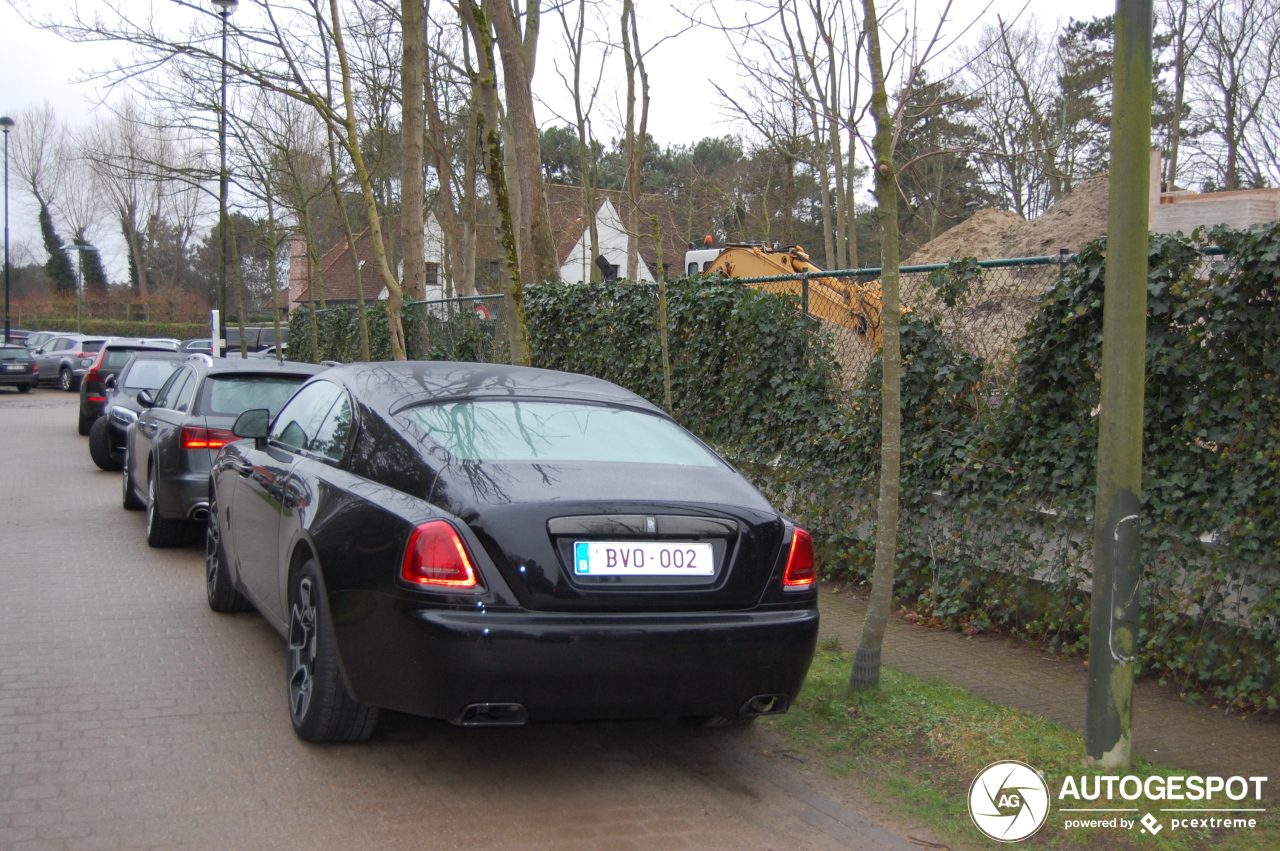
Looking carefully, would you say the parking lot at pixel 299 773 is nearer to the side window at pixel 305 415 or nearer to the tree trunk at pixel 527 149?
the side window at pixel 305 415

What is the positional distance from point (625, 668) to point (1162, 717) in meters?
2.74

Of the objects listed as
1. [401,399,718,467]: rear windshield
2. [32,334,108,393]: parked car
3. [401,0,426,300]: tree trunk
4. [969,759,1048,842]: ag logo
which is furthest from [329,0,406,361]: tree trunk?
[32,334,108,393]: parked car

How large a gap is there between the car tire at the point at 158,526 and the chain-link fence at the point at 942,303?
522cm

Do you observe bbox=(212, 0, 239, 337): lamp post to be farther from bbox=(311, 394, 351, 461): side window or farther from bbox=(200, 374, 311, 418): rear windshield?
bbox=(311, 394, 351, 461): side window

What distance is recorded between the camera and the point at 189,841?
12.3 ft

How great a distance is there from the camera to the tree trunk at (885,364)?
496cm

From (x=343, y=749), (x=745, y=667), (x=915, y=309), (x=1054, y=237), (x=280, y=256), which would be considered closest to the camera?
(x=745, y=667)

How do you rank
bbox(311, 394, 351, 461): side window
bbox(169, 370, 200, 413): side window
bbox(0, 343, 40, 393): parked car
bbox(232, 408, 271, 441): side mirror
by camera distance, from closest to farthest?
bbox(311, 394, 351, 461): side window, bbox(232, 408, 271, 441): side mirror, bbox(169, 370, 200, 413): side window, bbox(0, 343, 40, 393): parked car

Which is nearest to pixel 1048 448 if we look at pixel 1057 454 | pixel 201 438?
pixel 1057 454

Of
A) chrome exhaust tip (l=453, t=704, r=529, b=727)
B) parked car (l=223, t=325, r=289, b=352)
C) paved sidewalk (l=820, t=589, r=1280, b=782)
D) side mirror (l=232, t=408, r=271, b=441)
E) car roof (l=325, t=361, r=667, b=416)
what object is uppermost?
parked car (l=223, t=325, r=289, b=352)

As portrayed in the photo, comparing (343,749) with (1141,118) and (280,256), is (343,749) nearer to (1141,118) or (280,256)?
(1141,118)

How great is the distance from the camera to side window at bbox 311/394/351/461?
5066 millimetres

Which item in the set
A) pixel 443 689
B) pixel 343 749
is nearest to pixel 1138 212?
pixel 443 689

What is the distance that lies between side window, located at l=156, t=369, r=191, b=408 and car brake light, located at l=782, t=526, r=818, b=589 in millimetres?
7272
